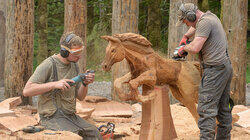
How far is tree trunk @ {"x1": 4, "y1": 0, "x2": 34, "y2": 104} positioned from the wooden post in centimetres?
376

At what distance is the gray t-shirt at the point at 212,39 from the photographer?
403 centimetres

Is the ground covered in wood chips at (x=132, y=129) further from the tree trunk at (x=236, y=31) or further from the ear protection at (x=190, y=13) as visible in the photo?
the ear protection at (x=190, y=13)

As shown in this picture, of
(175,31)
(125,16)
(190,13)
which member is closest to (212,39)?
(190,13)

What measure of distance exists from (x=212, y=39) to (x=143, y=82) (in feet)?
3.37

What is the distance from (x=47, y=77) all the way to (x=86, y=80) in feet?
1.55

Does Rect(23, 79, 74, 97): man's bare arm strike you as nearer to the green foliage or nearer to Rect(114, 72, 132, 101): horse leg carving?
Rect(114, 72, 132, 101): horse leg carving

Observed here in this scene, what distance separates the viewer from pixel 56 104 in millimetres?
4070

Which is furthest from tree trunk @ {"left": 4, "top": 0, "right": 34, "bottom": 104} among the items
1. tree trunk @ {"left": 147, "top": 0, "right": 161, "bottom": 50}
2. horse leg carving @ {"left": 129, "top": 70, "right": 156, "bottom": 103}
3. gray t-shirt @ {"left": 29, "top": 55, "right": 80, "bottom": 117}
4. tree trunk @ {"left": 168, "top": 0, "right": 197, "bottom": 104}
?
tree trunk @ {"left": 147, "top": 0, "right": 161, "bottom": 50}

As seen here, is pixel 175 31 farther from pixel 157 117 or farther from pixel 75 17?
pixel 157 117

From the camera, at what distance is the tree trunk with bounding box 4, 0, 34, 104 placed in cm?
725

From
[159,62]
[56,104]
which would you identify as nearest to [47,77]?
[56,104]

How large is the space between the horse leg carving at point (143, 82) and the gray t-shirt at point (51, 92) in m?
0.77

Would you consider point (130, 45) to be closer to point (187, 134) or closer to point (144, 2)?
point (187, 134)

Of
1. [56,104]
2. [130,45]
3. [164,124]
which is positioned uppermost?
[130,45]
